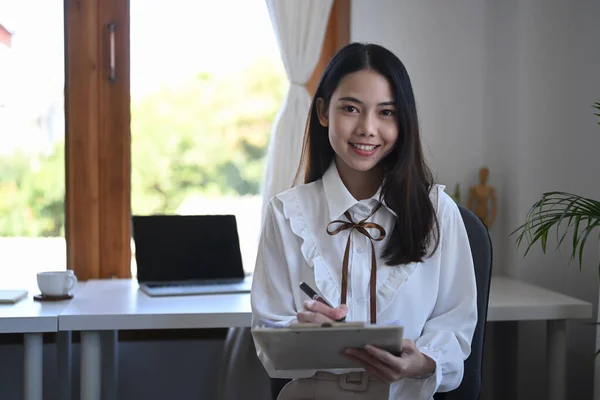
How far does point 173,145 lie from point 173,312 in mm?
844

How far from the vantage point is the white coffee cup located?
2.04 meters

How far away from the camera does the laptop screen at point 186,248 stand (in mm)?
2246

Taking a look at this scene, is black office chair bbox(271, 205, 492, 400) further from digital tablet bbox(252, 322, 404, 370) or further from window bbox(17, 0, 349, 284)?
window bbox(17, 0, 349, 284)

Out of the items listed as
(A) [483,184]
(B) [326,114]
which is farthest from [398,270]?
(A) [483,184]

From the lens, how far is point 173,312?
6.10 feet

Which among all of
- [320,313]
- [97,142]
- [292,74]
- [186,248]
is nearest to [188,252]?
[186,248]

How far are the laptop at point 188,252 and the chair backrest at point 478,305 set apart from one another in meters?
0.84

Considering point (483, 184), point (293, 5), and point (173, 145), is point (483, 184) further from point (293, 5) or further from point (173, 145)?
point (173, 145)

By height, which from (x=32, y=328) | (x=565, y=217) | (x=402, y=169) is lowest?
(x=32, y=328)

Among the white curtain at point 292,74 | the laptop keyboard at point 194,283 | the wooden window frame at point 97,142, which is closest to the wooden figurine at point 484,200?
the white curtain at point 292,74

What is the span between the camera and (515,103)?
8.09 ft

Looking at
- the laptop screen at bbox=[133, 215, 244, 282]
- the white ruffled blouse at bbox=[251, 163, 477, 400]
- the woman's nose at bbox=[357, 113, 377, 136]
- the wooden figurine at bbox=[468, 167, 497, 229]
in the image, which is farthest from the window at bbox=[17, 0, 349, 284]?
the woman's nose at bbox=[357, 113, 377, 136]

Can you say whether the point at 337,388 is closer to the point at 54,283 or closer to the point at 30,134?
the point at 54,283

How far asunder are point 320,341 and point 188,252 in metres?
1.19
